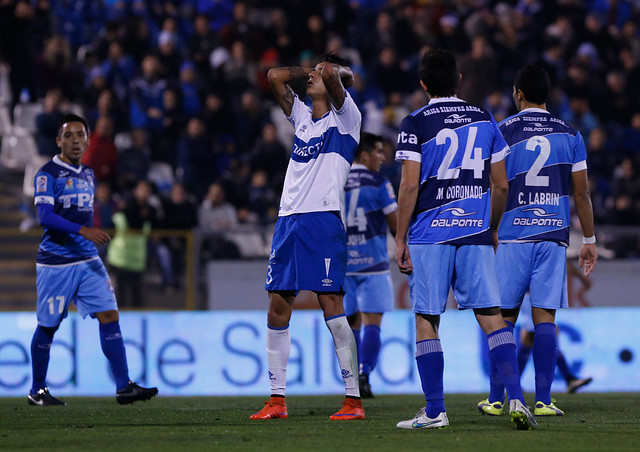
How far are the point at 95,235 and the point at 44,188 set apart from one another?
786 millimetres

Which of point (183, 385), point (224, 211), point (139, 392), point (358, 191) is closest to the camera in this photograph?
point (139, 392)

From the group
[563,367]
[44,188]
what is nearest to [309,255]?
[44,188]

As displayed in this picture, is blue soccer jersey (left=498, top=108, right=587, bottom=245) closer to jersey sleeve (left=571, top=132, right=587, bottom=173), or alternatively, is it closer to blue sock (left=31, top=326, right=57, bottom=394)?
jersey sleeve (left=571, top=132, right=587, bottom=173)

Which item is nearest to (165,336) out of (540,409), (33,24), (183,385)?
(183,385)

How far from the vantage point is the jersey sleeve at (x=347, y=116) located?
702 centimetres

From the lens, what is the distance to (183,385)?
38.8 ft

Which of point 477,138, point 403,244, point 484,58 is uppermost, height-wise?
point 484,58

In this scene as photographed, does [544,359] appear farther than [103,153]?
No

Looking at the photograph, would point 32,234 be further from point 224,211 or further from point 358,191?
point 358,191

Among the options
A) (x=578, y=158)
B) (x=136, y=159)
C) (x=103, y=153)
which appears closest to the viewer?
(x=578, y=158)

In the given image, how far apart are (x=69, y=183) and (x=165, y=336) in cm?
364

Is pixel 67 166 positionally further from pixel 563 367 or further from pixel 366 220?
pixel 563 367

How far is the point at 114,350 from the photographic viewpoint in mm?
8711

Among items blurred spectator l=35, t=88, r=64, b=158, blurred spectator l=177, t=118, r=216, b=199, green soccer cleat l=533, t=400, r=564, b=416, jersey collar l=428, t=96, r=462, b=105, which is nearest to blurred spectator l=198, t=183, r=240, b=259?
blurred spectator l=177, t=118, r=216, b=199
